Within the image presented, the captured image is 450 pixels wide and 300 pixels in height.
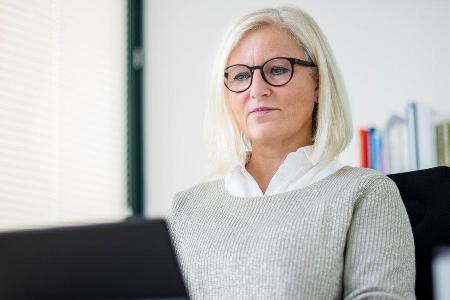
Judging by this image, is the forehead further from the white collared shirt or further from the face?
the white collared shirt

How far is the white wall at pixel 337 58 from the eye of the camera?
266cm

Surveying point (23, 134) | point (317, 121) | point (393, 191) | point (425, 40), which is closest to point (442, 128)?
point (425, 40)

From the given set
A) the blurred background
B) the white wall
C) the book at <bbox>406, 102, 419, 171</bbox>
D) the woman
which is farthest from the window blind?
the book at <bbox>406, 102, 419, 171</bbox>

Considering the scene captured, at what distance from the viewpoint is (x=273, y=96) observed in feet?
4.50

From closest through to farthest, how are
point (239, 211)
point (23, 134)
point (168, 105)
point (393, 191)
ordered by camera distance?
1. point (393, 191)
2. point (239, 211)
3. point (23, 134)
4. point (168, 105)

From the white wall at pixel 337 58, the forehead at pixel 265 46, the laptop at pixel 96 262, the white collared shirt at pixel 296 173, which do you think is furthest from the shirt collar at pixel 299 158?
the white wall at pixel 337 58

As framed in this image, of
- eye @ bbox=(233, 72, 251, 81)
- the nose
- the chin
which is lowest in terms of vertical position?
the chin

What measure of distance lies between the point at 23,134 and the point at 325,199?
156cm

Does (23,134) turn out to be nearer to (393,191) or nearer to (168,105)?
(168,105)

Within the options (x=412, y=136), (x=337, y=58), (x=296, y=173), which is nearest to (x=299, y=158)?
(x=296, y=173)

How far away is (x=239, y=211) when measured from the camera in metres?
1.33

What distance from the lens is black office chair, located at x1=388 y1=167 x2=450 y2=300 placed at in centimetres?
118

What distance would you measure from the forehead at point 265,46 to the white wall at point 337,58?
4.45 ft

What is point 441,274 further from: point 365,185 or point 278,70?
point 278,70
